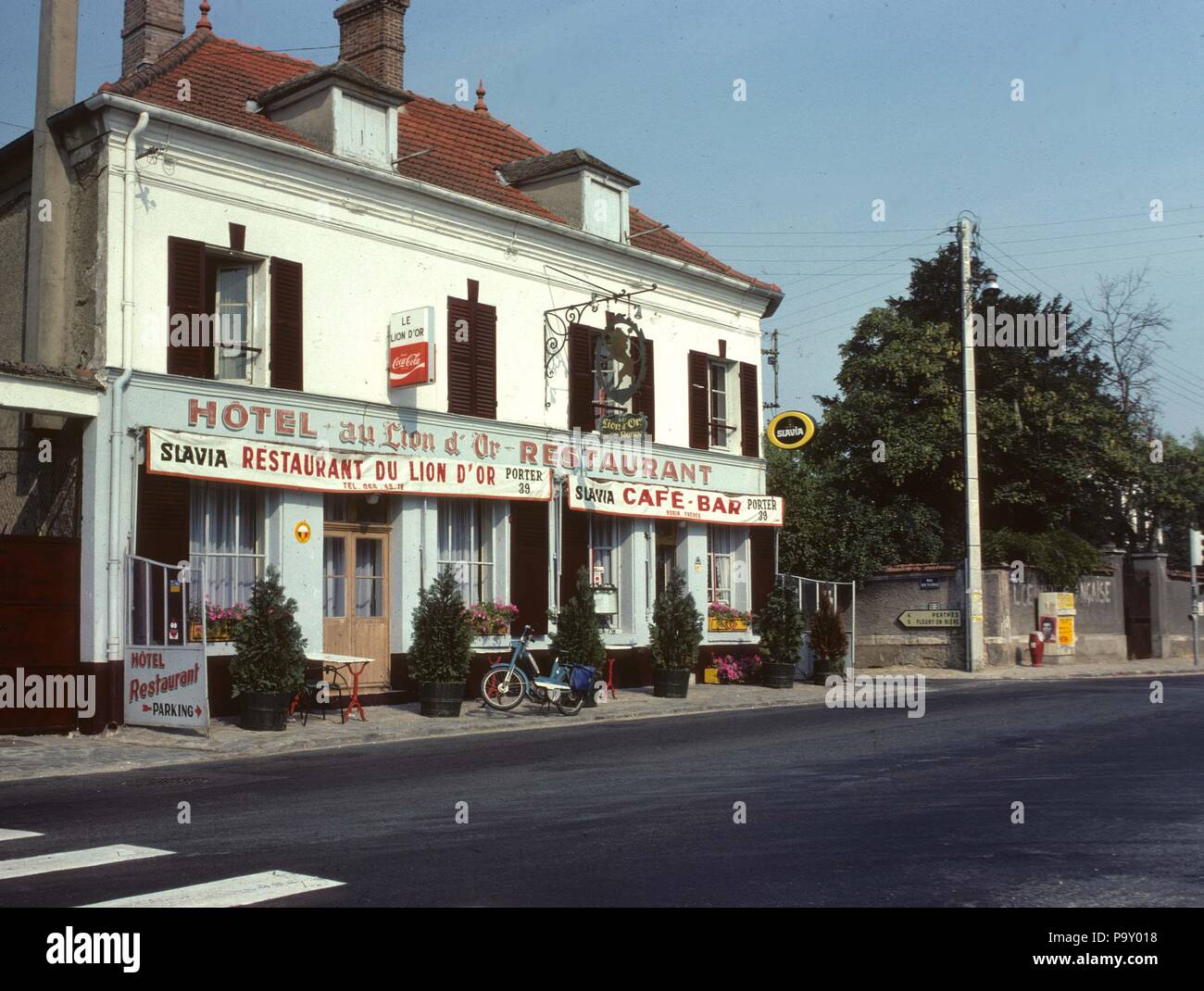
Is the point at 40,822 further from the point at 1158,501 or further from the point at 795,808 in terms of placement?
the point at 1158,501

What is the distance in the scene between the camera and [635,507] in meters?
23.2

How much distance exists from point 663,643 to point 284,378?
7.61 meters

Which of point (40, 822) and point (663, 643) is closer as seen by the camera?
point (40, 822)

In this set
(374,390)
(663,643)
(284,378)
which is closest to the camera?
(284,378)

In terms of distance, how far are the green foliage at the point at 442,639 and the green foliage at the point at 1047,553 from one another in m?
18.7

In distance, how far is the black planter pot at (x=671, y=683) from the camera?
70.7ft

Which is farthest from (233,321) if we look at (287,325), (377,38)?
(377,38)

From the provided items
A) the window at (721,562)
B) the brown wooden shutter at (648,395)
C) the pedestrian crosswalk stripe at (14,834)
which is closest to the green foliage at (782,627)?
the window at (721,562)

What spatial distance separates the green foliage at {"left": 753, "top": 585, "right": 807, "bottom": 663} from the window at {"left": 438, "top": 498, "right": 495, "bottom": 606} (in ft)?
18.9

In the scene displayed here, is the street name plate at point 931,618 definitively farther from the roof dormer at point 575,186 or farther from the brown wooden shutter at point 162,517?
the brown wooden shutter at point 162,517

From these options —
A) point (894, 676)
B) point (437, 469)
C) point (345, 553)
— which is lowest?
point (894, 676)

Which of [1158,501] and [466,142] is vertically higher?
[466,142]
